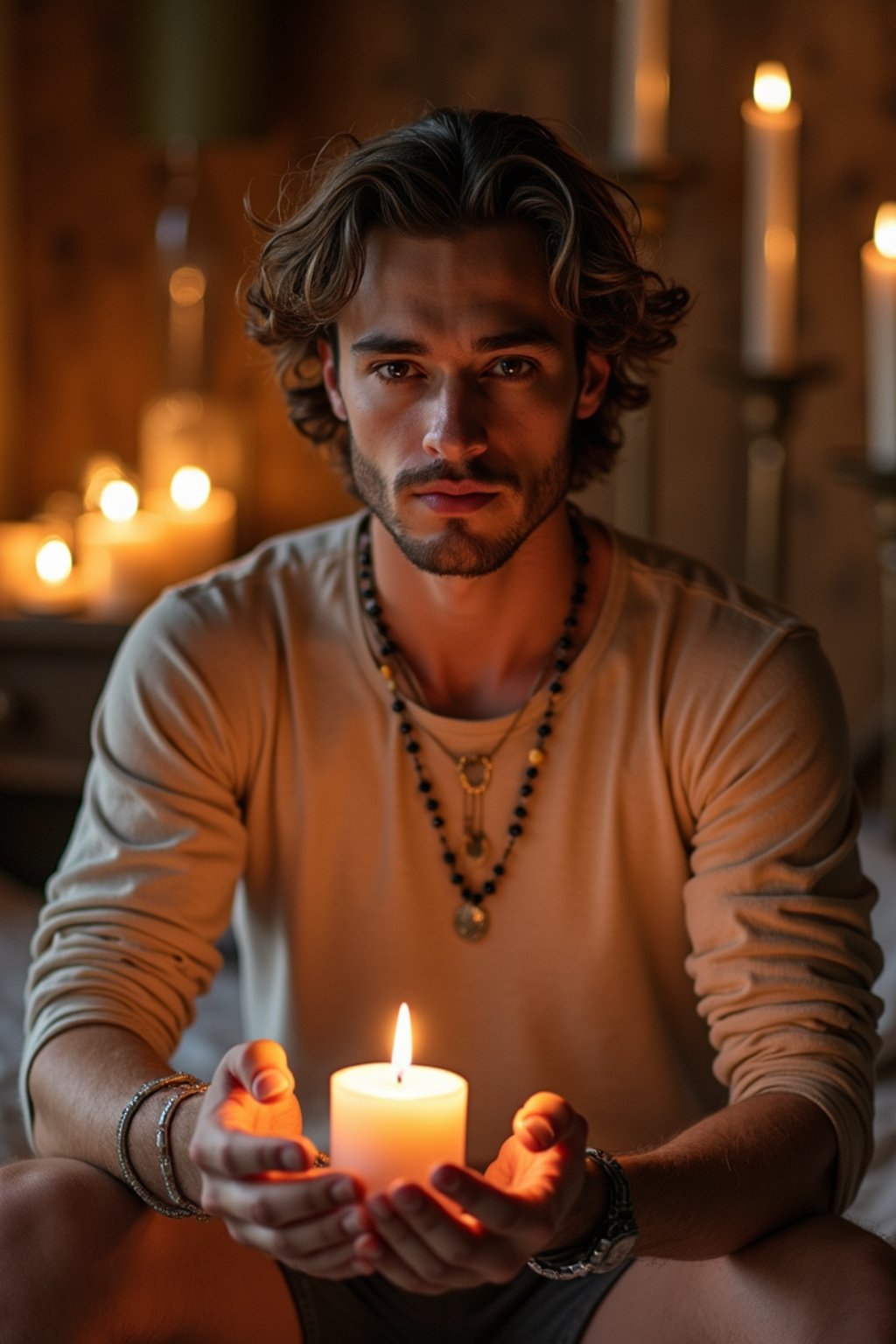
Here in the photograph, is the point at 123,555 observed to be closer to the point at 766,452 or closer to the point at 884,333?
the point at 766,452

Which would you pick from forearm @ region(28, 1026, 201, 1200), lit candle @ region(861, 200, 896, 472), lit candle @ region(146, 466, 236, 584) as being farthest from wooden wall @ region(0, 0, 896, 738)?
forearm @ region(28, 1026, 201, 1200)

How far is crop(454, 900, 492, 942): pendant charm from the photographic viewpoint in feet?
4.41

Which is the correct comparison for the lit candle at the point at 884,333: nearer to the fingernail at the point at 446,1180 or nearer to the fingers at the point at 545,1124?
the fingers at the point at 545,1124

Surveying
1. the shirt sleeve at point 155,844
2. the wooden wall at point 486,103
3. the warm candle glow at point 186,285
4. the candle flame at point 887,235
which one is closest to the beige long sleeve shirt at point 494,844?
the shirt sleeve at point 155,844

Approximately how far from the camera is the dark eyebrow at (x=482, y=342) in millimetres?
1237

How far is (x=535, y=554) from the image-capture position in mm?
1384

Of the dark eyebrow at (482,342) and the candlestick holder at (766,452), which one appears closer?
the dark eyebrow at (482,342)

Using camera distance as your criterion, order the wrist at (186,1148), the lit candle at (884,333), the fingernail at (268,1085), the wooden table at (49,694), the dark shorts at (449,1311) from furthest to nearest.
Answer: the wooden table at (49,694), the lit candle at (884,333), the dark shorts at (449,1311), the wrist at (186,1148), the fingernail at (268,1085)

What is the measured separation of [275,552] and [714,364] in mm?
723

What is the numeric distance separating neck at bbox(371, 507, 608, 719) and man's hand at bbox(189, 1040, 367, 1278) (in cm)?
47

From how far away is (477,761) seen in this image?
53.6 inches

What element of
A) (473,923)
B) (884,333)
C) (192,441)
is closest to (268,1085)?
(473,923)

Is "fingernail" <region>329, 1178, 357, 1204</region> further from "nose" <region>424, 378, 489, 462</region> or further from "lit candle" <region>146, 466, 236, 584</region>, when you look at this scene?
"lit candle" <region>146, 466, 236, 584</region>

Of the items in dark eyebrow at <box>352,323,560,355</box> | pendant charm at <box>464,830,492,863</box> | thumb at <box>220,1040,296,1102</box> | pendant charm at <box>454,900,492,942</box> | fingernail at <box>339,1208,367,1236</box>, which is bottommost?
fingernail at <box>339,1208,367,1236</box>
